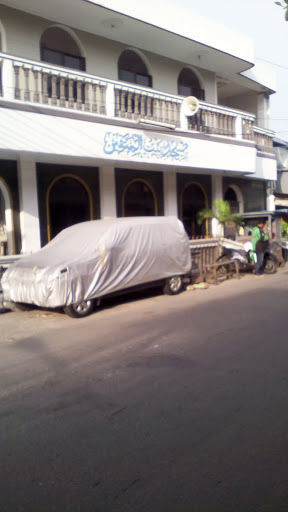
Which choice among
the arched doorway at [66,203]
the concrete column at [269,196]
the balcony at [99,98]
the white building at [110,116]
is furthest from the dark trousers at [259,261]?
the concrete column at [269,196]

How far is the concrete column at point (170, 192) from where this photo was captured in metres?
15.3

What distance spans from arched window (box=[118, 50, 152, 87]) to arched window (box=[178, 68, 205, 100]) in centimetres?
175

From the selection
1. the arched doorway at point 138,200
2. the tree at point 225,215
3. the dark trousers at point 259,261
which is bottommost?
the dark trousers at point 259,261

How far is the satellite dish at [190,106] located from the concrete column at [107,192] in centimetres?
291

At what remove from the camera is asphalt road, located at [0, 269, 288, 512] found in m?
2.88

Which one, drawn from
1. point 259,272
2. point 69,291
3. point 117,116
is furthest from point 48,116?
point 259,272

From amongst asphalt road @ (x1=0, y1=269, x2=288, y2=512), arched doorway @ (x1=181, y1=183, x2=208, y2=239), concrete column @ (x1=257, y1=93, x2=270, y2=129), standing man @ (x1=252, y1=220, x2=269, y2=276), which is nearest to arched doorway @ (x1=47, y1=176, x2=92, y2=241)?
arched doorway @ (x1=181, y1=183, x2=208, y2=239)

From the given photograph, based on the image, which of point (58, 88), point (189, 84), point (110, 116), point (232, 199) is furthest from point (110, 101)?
point (232, 199)

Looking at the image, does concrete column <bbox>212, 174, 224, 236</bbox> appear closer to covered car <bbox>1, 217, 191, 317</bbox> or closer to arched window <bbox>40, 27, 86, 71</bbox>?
covered car <bbox>1, 217, 191, 317</bbox>

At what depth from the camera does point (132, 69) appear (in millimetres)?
14430

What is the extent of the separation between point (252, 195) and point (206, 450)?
56.4 feet

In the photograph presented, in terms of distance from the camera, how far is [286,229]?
19938mm

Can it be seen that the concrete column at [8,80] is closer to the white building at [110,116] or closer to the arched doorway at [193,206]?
the white building at [110,116]

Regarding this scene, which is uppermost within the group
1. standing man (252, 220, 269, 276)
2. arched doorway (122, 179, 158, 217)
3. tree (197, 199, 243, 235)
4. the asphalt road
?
arched doorway (122, 179, 158, 217)
